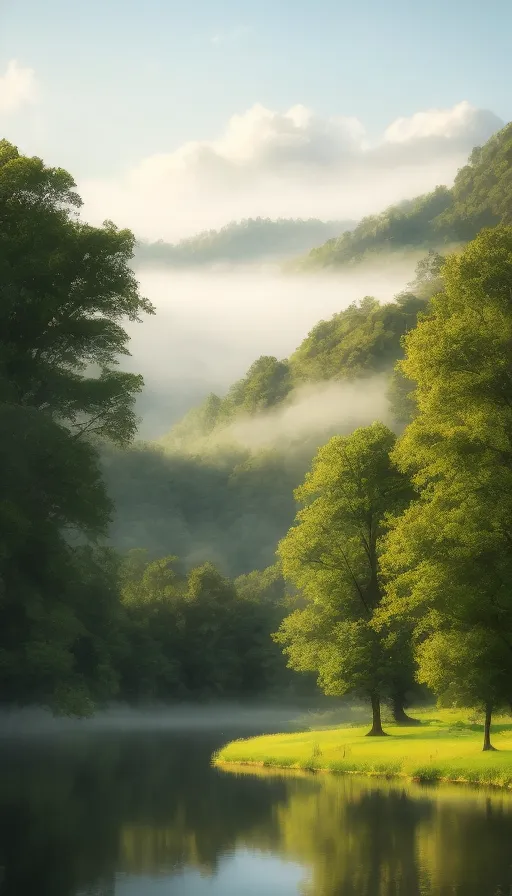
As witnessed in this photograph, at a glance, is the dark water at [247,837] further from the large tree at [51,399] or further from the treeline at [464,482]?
the treeline at [464,482]

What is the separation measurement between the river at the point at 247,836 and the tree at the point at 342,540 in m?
13.6

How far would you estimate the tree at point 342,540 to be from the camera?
53.5m

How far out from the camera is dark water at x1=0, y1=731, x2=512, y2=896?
17.1 meters

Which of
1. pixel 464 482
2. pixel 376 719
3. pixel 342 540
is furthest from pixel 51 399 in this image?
pixel 376 719

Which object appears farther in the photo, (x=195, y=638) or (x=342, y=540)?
(x=195, y=638)

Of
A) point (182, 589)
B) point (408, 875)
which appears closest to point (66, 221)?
point (408, 875)

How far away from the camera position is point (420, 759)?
40125 millimetres

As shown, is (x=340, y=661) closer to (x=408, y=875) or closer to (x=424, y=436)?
(x=424, y=436)

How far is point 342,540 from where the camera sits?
5394 cm

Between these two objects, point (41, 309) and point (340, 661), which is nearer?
point (41, 309)

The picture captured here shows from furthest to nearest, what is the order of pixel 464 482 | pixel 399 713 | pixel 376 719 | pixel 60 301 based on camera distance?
pixel 399 713
pixel 376 719
pixel 464 482
pixel 60 301

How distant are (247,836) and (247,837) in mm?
177

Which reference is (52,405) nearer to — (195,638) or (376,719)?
(376,719)

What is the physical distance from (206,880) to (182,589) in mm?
116620
